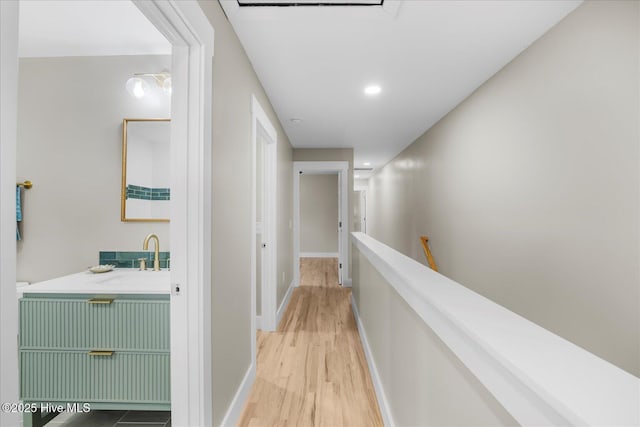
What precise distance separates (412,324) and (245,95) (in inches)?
69.9

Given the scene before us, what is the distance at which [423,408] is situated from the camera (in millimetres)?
1001

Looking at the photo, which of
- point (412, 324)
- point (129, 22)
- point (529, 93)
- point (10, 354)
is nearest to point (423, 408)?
point (412, 324)

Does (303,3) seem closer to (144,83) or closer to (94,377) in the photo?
(144,83)

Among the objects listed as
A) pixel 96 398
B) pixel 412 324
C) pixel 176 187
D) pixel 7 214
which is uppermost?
pixel 176 187

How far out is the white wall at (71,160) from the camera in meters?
2.04

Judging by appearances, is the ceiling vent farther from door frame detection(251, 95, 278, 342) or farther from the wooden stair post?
the wooden stair post

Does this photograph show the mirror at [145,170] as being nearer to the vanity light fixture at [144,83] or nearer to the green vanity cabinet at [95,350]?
the vanity light fixture at [144,83]

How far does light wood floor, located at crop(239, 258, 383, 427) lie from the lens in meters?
1.73

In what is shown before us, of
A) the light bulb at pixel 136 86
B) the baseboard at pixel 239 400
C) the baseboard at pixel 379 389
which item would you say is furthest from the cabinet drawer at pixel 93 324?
the light bulb at pixel 136 86

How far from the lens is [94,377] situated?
59.8 inches

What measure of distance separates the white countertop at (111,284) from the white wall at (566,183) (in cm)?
230

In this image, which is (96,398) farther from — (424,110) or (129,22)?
(424,110)

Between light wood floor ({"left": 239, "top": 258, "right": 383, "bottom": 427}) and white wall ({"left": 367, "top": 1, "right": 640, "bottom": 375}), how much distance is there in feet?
4.32

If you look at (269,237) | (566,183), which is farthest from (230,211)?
(566,183)
